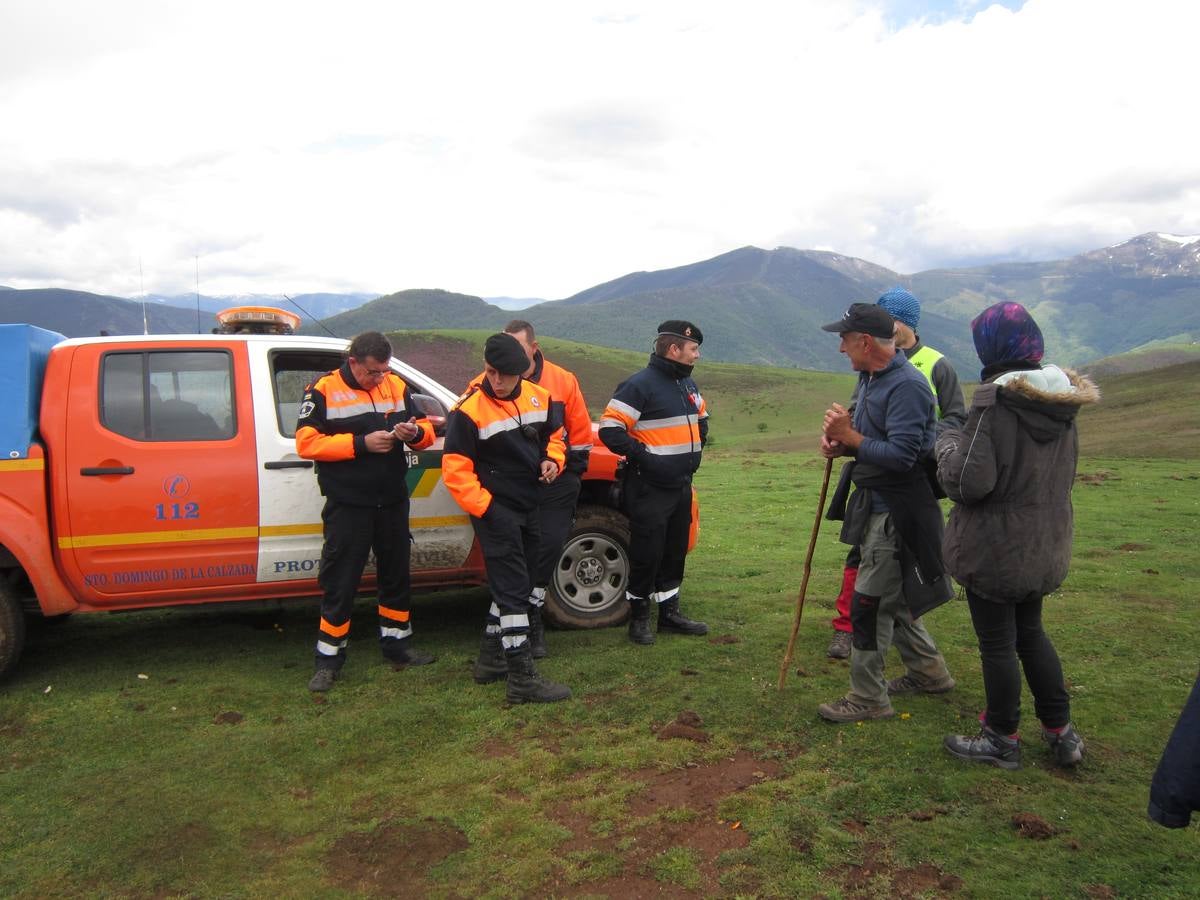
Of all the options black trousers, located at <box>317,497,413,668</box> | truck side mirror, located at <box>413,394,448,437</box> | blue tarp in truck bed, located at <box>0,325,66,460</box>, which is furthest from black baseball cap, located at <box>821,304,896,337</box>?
blue tarp in truck bed, located at <box>0,325,66,460</box>

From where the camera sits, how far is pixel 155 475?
15.9ft

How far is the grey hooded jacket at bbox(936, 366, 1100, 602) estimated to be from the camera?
3.37 meters

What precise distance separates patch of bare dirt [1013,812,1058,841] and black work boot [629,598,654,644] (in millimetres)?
2583

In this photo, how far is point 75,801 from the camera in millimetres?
3617

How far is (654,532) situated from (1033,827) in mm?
2732

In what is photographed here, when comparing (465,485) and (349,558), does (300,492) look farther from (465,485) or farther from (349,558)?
(465,485)

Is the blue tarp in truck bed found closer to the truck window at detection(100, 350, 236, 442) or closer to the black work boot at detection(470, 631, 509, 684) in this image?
the truck window at detection(100, 350, 236, 442)

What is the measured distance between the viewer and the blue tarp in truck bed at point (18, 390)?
462cm

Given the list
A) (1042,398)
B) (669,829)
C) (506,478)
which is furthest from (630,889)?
(1042,398)

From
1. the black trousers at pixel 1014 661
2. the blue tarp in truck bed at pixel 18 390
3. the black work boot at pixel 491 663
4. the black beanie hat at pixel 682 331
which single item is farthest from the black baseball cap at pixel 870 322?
the blue tarp in truck bed at pixel 18 390

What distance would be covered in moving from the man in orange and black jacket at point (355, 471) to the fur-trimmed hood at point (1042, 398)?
120 inches

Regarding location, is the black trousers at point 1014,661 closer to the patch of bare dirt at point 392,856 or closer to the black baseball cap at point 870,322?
the black baseball cap at point 870,322

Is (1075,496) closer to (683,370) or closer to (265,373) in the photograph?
(683,370)

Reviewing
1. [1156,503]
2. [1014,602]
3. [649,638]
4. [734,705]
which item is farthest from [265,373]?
[1156,503]
